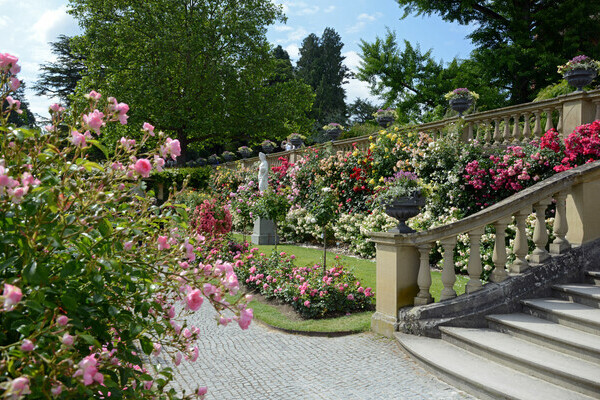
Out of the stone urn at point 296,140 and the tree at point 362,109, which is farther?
the tree at point 362,109

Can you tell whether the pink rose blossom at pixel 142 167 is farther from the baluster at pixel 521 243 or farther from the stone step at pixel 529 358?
the baluster at pixel 521 243

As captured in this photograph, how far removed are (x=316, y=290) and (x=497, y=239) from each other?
267 centimetres

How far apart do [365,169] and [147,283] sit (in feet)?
35.9

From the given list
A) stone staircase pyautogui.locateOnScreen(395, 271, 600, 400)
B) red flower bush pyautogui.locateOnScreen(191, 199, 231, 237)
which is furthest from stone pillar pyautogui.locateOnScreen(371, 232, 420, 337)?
red flower bush pyautogui.locateOnScreen(191, 199, 231, 237)

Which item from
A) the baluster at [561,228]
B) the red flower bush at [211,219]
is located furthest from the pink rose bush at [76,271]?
the red flower bush at [211,219]

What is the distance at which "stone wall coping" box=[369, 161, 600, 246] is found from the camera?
4836 millimetres

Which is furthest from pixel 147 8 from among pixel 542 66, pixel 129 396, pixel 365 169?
pixel 129 396

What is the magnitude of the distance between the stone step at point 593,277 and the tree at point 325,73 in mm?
37834

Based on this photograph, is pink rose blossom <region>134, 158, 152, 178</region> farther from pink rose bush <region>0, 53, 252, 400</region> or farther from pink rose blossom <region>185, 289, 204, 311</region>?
pink rose blossom <region>185, 289, 204, 311</region>

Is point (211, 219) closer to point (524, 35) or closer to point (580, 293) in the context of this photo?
point (580, 293)

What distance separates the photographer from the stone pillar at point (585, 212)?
5.11 m

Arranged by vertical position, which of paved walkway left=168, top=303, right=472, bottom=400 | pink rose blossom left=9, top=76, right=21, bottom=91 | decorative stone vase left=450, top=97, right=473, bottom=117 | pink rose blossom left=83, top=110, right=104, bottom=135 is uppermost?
decorative stone vase left=450, top=97, right=473, bottom=117

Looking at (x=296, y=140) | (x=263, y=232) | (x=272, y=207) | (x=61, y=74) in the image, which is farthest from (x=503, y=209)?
(x=61, y=74)

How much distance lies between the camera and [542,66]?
19281mm
